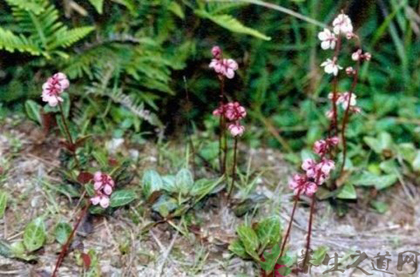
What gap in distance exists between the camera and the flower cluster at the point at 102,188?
2.22 metres

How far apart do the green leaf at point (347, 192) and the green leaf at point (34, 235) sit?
1.05 meters

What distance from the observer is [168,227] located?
2.48 m

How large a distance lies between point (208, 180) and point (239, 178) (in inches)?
7.2

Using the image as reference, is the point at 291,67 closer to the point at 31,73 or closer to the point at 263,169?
the point at 263,169

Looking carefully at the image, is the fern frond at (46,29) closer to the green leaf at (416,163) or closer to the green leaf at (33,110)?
the green leaf at (33,110)

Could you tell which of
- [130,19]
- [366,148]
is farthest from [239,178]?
[130,19]

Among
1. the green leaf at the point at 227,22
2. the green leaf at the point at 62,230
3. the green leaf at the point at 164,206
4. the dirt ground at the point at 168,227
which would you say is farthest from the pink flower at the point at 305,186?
the green leaf at the point at 62,230

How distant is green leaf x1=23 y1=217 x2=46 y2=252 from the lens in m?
2.30

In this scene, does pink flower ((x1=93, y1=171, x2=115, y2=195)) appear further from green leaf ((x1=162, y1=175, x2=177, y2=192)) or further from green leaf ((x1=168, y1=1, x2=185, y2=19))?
green leaf ((x1=168, y1=1, x2=185, y2=19))

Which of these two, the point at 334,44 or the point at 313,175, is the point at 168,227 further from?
the point at 334,44

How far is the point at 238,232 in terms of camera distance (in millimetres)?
2381

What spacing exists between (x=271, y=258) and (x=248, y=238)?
104mm

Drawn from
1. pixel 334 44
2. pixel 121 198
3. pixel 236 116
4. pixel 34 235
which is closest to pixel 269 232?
pixel 236 116

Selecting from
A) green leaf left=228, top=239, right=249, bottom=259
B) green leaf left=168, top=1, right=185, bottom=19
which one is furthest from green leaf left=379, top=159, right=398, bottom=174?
green leaf left=168, top=1, right=185, bottom=19
